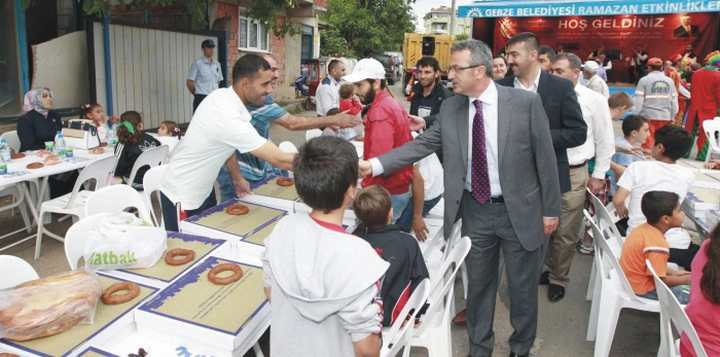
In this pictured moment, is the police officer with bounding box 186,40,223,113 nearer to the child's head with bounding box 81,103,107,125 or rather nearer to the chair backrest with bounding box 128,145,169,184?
the child's head with bounding box 81,103,107,125

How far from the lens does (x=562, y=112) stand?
3.29 metres

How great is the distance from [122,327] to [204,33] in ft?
31.1

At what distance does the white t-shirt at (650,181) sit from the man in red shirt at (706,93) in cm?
586

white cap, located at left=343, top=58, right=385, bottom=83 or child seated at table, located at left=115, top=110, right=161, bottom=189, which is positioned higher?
white cap, located at left=343, top=58, right=385, bottom=83

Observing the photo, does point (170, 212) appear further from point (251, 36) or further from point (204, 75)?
point (251, 36)

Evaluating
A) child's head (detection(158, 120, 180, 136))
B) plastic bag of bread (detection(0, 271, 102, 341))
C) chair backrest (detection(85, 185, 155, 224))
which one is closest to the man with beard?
chair backrest (detection(85, 185, 155, 224))

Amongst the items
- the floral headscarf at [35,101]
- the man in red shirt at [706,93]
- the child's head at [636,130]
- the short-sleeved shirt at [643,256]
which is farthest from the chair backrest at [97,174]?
the man in red shirt at [706,93]

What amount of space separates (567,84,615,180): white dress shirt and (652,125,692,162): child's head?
311 mm

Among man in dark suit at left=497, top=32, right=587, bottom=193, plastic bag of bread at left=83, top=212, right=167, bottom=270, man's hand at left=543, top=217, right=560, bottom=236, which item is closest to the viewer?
plastic bag of bread at left=83, top=212, right=167, bottom=270

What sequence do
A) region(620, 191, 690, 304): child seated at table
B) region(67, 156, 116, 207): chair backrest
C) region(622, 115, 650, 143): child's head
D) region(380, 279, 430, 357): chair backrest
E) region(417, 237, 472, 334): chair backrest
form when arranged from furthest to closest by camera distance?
region(622, 115, 650, 143): child's head
region(67, 156, 116, 207): chair backrest
region(620, 191, 690, 304): child seated at table
region(417, 237, 472, 334): chair backrest
region(380, 279, 430, 357): chair backrest

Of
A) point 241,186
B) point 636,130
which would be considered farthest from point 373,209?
point 636,130

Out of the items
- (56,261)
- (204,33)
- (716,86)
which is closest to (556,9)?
(716,86)

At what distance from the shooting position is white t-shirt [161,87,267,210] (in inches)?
109

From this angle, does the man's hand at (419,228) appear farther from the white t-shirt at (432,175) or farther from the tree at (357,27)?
the tree at (357,27)
